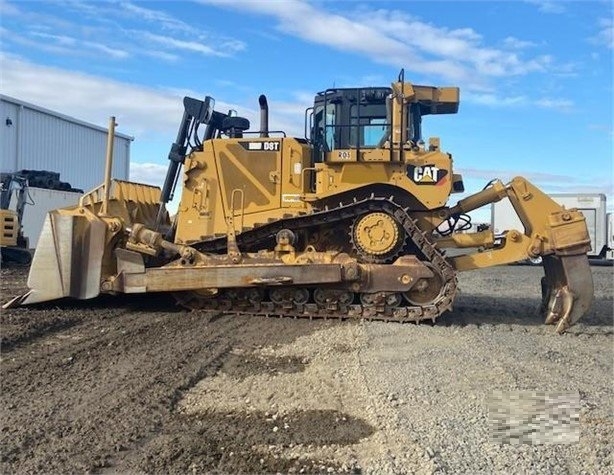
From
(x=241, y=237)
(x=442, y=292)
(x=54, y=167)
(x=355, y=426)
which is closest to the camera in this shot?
(x=355, y=426)

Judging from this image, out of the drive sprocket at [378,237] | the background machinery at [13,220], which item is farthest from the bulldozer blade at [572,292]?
the background machinery at [13,220]

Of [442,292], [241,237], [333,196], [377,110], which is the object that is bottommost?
[442,292]

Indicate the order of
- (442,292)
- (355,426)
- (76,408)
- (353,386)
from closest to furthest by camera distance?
(355,426) < (76,408) < (353,386) < (442,292)

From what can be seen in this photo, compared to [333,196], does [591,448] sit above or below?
below

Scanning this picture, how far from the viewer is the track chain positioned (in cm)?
942

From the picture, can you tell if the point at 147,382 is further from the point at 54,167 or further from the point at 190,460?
the point at 54,167

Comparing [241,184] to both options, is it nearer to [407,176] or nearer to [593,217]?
[407,176]

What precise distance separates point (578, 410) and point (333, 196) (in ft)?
17.8

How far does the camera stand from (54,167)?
29.8 metres

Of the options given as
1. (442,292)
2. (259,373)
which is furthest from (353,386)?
(442,292)

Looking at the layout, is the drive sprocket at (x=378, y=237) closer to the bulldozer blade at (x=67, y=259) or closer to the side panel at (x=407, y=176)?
the side panel at (x=407, y=176)

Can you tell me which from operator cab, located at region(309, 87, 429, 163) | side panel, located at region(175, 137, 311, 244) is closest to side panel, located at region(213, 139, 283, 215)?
side panel, located at region(175, 137, 311, 244)

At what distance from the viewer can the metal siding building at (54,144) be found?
26.2 meters

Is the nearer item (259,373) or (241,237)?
(259,373)
